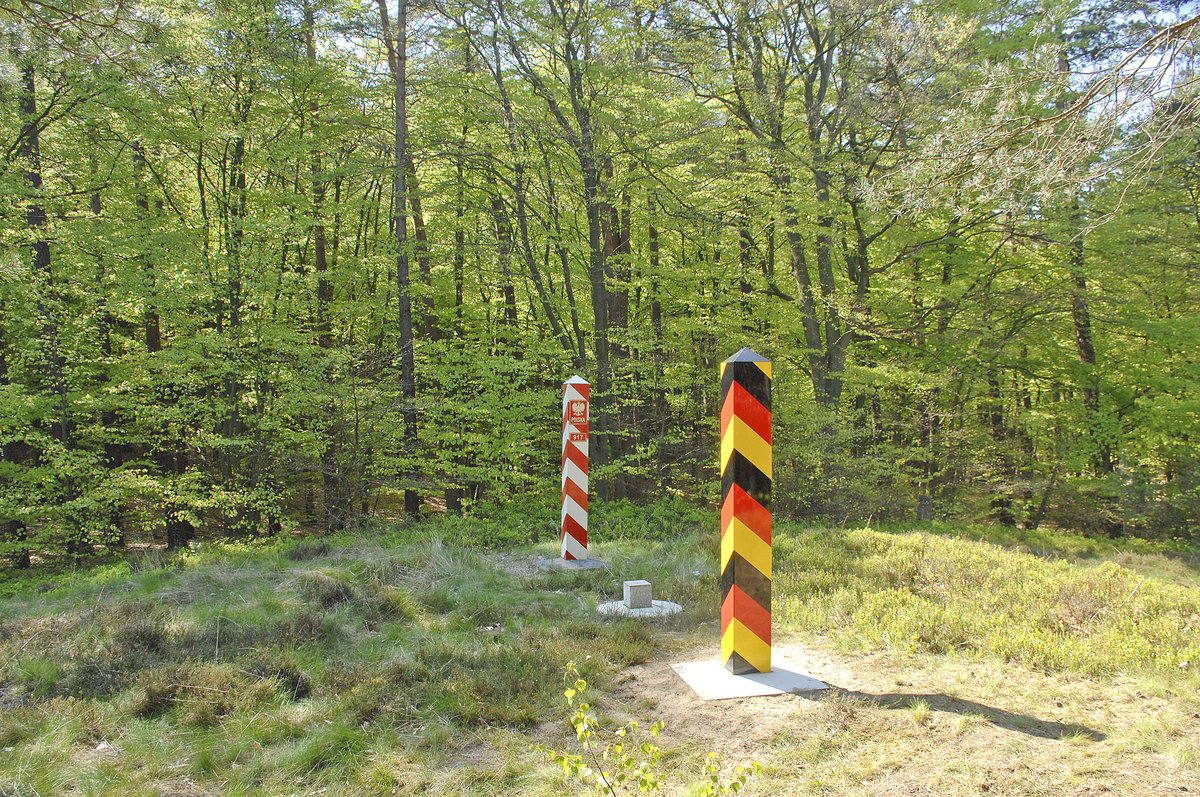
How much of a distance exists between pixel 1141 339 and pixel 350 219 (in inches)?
754

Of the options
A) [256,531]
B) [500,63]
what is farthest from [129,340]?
[500,63]

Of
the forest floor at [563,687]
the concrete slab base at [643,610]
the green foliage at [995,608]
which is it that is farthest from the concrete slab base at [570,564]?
the green foliage at [995,608]

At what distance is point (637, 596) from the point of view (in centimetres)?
529

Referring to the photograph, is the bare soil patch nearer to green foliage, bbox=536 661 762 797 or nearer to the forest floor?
the forest floor

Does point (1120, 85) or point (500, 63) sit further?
point (500, 63)

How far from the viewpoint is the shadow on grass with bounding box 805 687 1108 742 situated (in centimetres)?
289

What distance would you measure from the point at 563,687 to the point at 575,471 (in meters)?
3.71

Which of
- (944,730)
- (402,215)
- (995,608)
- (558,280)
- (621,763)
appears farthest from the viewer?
(558,280)

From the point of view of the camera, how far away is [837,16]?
40.5ft

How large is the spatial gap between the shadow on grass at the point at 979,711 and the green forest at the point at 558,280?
7199 millimetres

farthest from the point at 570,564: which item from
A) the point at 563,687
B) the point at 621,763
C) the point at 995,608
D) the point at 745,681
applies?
the point at 621,763

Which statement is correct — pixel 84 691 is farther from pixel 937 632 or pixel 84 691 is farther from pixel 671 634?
pixel 937 632

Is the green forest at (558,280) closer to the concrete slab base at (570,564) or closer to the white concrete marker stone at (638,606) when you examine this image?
the concrete slab base at (570,564)

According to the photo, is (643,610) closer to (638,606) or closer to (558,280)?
(638,606)
